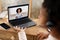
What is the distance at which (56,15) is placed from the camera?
1.66 feet

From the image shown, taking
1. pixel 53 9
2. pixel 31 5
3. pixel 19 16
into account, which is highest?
pixel 53 9

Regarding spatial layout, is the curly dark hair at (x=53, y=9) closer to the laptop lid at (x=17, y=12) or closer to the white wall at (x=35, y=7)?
the laptop lid at (x=17, y=12)

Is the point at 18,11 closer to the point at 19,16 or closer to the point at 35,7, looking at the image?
the point at 19,16

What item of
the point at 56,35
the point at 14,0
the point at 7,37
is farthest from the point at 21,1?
the point at 56,35

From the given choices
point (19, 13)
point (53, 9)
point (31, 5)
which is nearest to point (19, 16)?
point (19, 13)

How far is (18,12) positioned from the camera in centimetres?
173

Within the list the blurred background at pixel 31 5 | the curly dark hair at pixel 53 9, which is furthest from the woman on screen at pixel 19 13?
the curly dark hair at pixel 53 9

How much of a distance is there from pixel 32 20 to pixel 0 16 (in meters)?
0.44

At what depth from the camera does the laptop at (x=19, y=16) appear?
169cm

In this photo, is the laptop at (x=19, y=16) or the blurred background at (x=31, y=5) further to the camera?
the blurred background at (x=31, y=5)

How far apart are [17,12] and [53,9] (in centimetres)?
125

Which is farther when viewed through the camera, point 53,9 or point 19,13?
point 19,13

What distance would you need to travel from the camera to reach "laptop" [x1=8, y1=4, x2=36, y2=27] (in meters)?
1.69

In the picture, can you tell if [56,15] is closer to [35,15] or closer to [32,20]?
[32,20]
